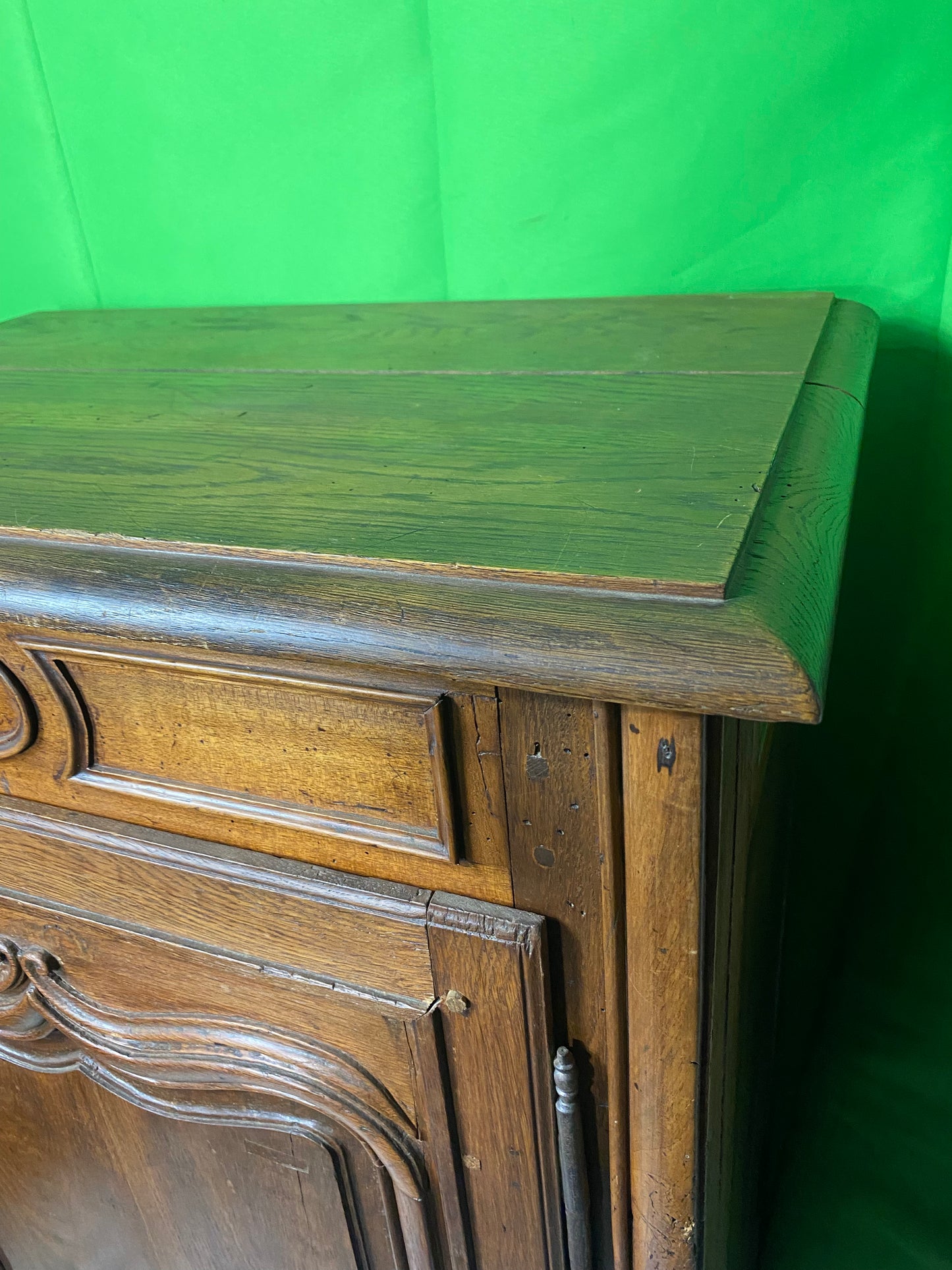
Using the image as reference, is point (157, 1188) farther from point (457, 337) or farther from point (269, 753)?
point (457, 337)

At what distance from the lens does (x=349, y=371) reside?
0.67m

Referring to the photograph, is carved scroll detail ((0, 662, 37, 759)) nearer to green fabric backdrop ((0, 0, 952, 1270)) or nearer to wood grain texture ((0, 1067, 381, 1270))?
wood grain texture ((0, 1067, 381, 1270))

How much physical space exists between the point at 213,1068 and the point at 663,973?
0.97ft

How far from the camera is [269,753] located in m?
0.46

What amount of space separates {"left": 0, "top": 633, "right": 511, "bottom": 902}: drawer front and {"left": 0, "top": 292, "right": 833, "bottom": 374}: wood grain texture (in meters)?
0.31

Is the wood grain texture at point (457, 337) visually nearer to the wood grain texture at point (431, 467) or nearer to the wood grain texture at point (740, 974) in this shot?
the wood grain texture at point (431, 467)

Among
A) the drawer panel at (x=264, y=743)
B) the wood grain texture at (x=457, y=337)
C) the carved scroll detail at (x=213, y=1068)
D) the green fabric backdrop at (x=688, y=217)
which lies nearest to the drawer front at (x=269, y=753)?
the drawer panel at (x=264, y=743)

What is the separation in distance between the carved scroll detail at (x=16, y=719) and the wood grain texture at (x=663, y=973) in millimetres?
318

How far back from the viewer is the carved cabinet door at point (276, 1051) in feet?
1.56

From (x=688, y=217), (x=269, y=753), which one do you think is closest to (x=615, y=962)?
(x=269, y=753)

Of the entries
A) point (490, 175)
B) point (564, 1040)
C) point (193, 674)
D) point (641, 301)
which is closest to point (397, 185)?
point (490, 175)

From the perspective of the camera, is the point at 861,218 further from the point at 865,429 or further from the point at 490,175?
the point at 490,175

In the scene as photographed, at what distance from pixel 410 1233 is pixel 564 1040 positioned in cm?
20

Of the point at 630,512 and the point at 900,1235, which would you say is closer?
the point at 630,512
